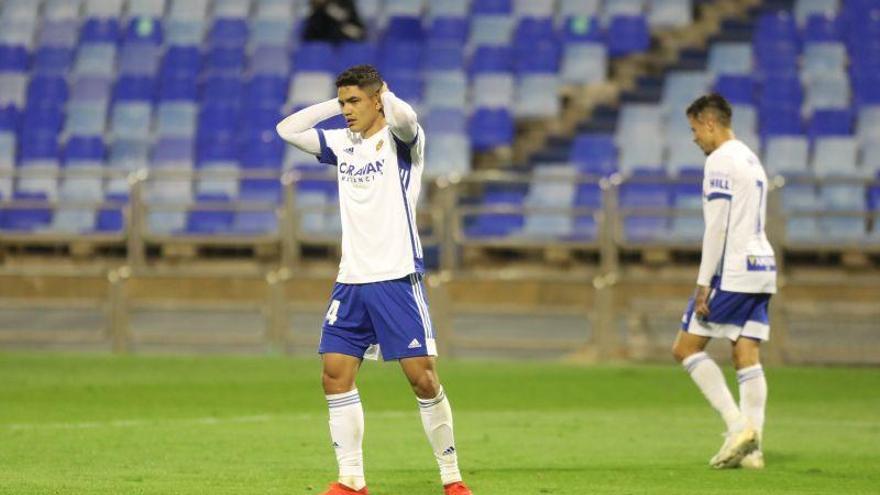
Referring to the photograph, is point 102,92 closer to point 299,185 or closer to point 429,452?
point 299,185

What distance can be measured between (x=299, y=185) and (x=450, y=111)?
10.4 ft

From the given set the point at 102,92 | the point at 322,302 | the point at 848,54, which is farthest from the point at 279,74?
the point at 848,54

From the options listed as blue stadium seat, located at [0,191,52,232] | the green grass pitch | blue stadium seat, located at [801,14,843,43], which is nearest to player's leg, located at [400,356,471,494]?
the green grass pitch

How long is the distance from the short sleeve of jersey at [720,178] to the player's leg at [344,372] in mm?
2935

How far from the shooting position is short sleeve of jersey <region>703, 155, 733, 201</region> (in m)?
10.0

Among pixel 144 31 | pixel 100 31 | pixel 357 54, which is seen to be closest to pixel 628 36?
pixel 357 54

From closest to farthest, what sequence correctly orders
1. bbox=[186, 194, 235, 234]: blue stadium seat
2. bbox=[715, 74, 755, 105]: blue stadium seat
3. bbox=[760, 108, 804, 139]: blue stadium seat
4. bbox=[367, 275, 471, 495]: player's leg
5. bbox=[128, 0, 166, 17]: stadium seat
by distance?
bbox=[367, 275, 471, 495]: player's leg < bbox=[186, 194, 235, 234]: blue stadium seat < bbox=[760, 108, 804, 139]: blue stadium seat < bbox=[715, 74, 755, 105]: blue stadium seat < bbox=[128, 0, 166, 17]: stadium seat

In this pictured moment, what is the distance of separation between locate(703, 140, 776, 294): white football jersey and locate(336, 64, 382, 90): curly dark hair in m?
2.93

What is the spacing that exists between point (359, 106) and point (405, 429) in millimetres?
4876

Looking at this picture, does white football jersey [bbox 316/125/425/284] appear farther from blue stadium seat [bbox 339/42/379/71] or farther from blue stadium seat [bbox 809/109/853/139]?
blue stadium seat [bbox 339/42/379/71]

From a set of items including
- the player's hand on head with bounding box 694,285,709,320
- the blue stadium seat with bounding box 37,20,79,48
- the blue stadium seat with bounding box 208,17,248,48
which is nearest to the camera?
the player's hand on head with bounding box 694,285,709,320

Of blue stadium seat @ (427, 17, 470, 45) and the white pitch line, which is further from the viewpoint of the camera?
blue stadium seat @ (427, 17, 470, 45)

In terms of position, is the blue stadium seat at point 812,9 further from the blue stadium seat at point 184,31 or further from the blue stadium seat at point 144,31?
the blue stadium seat at point 144,31

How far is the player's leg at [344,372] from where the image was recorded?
8.17m
